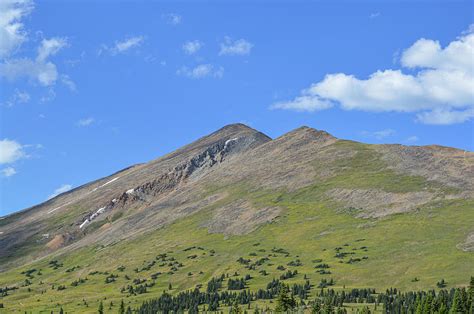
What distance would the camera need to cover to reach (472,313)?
6152 inches

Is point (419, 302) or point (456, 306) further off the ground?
point (419, 302)

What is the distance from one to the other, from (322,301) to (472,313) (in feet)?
179

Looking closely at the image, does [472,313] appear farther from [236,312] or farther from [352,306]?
[236,312]

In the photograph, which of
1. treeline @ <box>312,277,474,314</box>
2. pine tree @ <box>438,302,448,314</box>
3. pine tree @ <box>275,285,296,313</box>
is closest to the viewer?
pine tree @ <box>438,302,448,314</box>

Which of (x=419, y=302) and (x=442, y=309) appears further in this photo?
(x=419, y=302)

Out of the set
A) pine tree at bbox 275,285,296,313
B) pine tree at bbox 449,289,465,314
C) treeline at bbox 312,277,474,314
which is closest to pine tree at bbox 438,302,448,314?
treeline at bbox 312,277,474,314

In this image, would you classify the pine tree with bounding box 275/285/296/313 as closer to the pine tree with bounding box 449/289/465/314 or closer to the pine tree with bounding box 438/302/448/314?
the pine tree with bounding box 438/302/448/314

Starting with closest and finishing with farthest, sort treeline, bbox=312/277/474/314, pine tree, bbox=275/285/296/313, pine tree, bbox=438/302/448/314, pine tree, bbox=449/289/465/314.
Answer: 1. pine tree, bbox=438/302/448/314
2. pine tree, bbox=449/289/465/314
3. pine tree, bbox=275/285/296/313
4. treeline, bbox=312/277/474/314

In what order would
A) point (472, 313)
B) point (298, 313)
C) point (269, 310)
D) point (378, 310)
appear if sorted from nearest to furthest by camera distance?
1. point (472, 313)
2. point (298, 313)
3. point (378, 310)
4. point (269, 310)

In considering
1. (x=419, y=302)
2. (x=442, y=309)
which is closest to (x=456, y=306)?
(x=442, y=309)

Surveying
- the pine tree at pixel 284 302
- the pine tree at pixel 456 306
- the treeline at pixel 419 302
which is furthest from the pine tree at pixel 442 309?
the pine tree at pixel 284 302

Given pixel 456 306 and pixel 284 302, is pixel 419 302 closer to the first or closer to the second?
pixel 456 306

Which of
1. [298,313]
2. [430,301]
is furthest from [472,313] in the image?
[298,313]

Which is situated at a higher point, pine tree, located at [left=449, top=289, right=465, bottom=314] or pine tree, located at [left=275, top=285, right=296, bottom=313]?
pine tree, located at [left=275, top=285, right=296, bottom=313]
